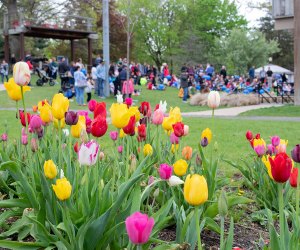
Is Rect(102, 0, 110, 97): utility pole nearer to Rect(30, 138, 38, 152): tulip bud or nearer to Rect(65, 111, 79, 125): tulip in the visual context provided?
Rect(30, 138, 38, 152): tulip bud

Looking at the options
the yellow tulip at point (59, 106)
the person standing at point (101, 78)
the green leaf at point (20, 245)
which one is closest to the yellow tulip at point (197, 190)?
the green leaf at point (20, 245)

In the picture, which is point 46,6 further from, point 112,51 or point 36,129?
point 36,129

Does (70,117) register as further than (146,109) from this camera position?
No

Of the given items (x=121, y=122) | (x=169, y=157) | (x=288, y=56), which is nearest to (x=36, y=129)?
(x=121, y=122)

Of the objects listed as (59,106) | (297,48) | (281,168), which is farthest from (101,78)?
(281,168)

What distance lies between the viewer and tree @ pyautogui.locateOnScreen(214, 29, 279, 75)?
159ft

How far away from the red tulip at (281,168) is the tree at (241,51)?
47.2 meters

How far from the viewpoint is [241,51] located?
48562 mm

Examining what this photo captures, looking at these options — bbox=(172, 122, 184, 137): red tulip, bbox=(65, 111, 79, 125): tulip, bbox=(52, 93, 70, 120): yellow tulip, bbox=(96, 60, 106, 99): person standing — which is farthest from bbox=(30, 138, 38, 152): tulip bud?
bbox=(96, 60, 106, 99): person standing

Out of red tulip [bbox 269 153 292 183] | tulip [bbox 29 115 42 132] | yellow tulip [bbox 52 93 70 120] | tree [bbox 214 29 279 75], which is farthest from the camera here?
tree [bbox 214 29 279 75]

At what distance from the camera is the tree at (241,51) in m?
48.6

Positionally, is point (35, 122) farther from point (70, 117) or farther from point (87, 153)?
point (87, 153)

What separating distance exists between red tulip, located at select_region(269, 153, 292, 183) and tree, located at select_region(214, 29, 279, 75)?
155 ft

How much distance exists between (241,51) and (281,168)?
48.3 meters
